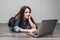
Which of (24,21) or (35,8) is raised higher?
(35,8)

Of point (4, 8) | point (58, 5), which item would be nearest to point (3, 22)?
point (4, 8)

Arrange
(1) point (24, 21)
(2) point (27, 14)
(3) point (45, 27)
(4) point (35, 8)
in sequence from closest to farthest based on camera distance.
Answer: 1. (3) point (45, 27)
2. (2) point (27, 14)
3. (1) point (24, 21)
4. (4) point (35, 8)

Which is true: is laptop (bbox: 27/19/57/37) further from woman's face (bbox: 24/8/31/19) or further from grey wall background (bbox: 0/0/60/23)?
grey wall background (bbox: 0/0/60/23)

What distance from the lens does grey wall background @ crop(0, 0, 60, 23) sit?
655cm

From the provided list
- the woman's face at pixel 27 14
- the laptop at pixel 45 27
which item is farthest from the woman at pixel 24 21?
the laptop at pixel 45 27

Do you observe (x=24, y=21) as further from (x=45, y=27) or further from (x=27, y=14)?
(x=45, y=27)

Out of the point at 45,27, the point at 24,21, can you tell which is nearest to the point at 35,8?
the point at 24,21

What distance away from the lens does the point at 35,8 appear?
21.8 feet

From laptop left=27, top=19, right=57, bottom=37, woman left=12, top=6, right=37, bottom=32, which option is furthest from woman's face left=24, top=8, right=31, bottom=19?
laptop left=27, top=19, right=57, bottom=37

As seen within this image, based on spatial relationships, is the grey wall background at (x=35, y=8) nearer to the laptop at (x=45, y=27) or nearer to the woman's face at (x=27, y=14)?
the woman's face at (x=27, y=14)

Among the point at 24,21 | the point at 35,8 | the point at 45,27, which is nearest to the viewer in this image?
the point at 45,27

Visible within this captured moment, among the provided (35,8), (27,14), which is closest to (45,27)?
(27,14)

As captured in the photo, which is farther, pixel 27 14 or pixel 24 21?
pixel 24 21

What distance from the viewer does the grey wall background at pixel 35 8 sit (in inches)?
258
